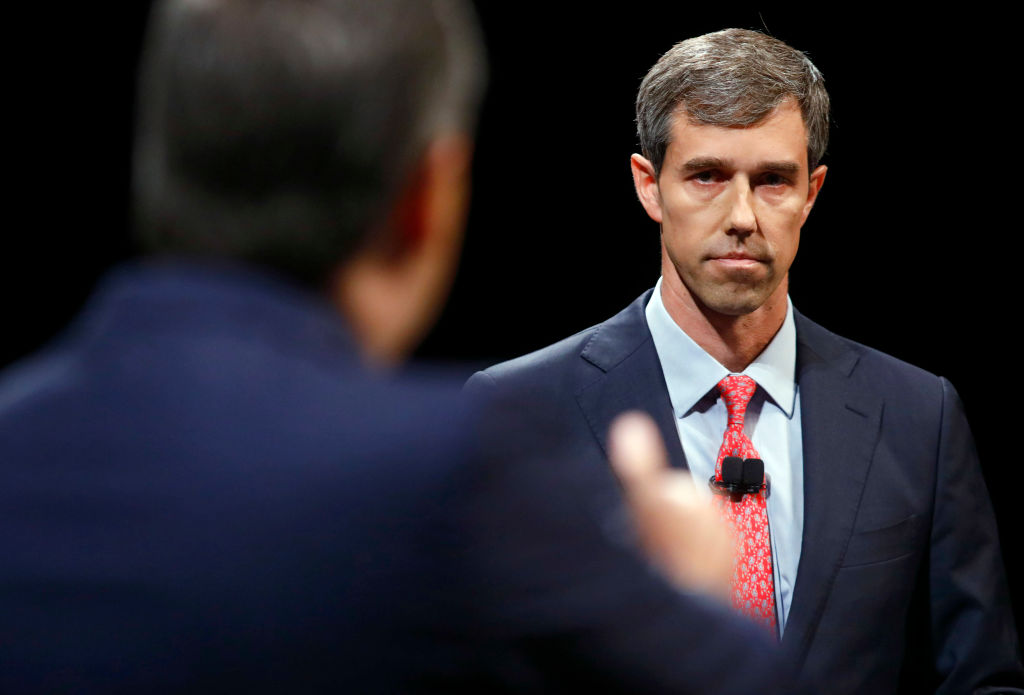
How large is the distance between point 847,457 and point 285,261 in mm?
2004

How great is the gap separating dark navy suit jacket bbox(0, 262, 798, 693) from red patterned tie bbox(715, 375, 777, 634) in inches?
68.1

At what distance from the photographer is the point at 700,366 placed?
2.75 m

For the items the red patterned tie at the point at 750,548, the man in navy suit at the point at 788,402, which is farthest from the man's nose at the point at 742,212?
the red patterned tie at the point at 750,548

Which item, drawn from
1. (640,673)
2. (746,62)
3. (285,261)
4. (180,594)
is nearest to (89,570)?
(180,594)

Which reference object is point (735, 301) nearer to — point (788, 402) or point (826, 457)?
point (788, 402)

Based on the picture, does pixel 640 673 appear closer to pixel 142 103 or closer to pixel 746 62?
pixel 142 103

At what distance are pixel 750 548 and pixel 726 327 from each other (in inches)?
19.1

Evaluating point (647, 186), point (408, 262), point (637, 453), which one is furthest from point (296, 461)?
point (647, 186)

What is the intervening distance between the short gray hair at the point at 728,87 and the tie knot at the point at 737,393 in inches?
19.4

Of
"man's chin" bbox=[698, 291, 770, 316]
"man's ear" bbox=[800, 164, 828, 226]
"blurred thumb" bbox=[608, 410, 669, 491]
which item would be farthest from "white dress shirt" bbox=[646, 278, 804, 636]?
"blurred thumb" bbox=[608, 410, 669, 491]

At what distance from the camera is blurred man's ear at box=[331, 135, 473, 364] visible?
0.91 metres

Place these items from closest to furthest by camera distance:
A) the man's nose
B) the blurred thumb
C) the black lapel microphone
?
the blurred thumb
the black lapel microphone
the man's nose

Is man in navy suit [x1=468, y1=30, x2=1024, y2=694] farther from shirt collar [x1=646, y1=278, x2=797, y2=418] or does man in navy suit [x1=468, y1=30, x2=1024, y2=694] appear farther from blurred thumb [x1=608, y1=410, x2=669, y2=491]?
blurred thumb [x1=608, y1=410, x2=669, y2=491]

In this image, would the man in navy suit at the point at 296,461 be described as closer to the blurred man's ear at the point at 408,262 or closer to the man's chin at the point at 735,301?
the blurred man's ear at the point at 408,262
